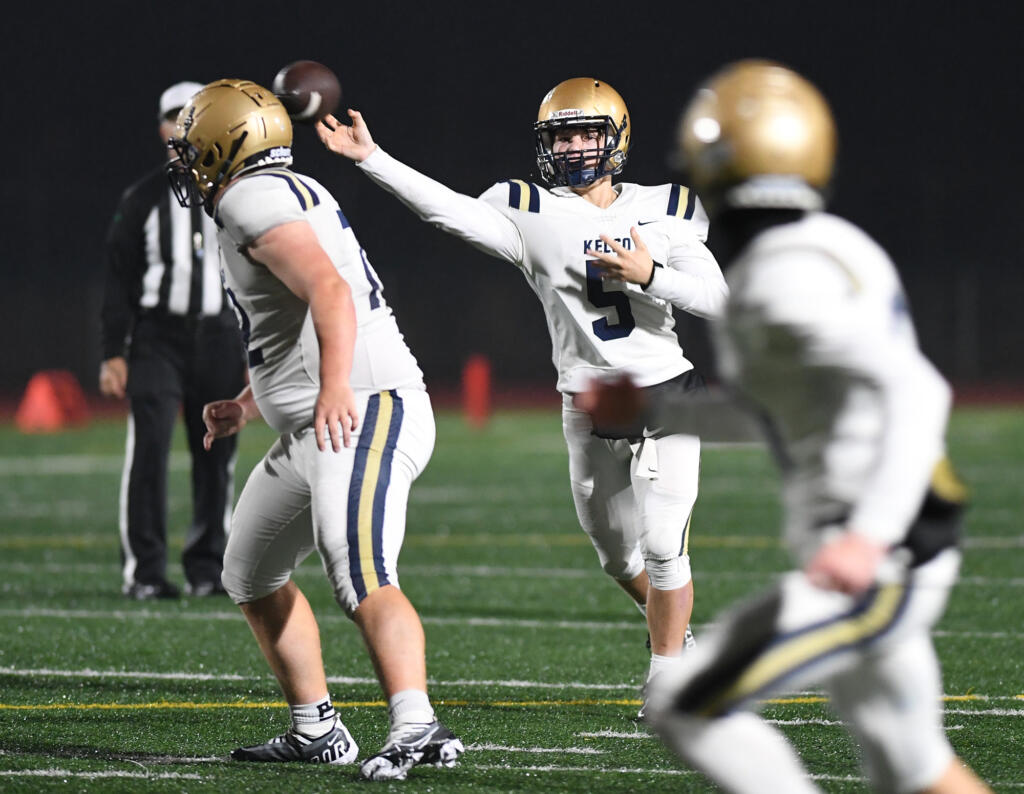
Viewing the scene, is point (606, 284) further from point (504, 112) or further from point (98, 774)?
point (504, 112)

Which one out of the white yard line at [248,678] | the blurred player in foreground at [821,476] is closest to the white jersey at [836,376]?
the blurred player in foreground at [821,476]

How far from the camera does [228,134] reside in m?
3.57

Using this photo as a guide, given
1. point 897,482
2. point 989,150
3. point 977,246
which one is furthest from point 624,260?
point 989,150

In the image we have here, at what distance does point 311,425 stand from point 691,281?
121 centimetres

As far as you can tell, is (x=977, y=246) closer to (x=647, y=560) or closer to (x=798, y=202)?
(x=647, y=560)

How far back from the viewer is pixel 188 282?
6.74 meters

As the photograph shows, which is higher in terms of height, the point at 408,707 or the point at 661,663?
the point at 408,707

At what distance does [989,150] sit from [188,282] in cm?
2426

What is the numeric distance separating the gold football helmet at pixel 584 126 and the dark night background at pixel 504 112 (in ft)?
68.4

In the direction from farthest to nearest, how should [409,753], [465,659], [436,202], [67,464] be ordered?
1. [67,464]
2. [465,659]
3. [436,202]
4. [409,753]

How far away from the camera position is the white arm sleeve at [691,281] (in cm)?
426

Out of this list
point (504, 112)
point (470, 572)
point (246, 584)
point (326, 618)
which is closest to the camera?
point (246, 584)

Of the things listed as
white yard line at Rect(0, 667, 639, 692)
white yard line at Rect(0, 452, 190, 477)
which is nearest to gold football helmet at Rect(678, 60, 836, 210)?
white yard line at Rect(0, 667, 639, 692)

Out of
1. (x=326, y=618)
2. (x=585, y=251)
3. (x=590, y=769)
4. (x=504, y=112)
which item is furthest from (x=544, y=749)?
(x=504, y=112)
